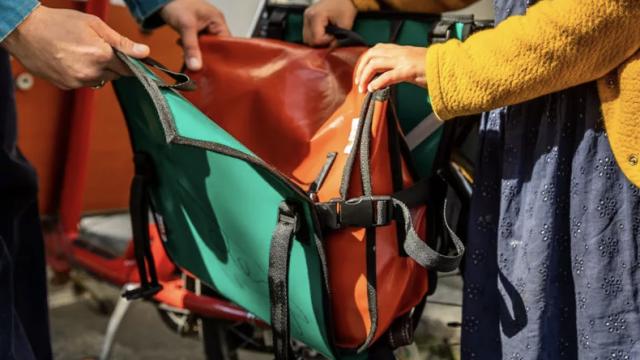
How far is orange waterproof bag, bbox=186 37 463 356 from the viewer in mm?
1028

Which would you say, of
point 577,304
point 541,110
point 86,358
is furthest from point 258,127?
point 86,358

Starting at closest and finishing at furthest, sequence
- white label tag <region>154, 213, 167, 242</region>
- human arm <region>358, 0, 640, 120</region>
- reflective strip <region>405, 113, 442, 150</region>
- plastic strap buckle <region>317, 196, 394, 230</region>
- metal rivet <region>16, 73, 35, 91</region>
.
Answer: human arm <region>358, 0, 640, 120</region>
plastic strap buckle <region>317, 196, 394, 230</region>
reflective strip <region>405, 113, 442, 150</region>
white label tag <region>154, 213, 167, 242</region>
metal rivet <region>16, 73, 35, 91</region>

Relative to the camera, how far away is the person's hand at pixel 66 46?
1.08m

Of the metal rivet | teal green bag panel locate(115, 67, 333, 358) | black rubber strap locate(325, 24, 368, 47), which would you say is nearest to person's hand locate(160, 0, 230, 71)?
teal green bag panel locate(115, 67, 333, 358)

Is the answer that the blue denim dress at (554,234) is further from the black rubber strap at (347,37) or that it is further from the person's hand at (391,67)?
the black rubber strap at (347,37)

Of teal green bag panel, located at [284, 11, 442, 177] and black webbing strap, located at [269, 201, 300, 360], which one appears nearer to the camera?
black webbing strap, located at [269, 201, 300, 360]

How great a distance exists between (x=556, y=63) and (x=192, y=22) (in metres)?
0.70

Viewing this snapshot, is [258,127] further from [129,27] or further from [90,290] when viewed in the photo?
[90,290]

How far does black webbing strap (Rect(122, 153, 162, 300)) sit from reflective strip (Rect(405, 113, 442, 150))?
1.51ft

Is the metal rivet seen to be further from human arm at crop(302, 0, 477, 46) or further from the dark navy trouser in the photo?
human arm at crop(302, 0, 477, 46)

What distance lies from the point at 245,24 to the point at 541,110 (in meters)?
1.36

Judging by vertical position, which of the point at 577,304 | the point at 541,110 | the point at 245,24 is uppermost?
the point at 245,24

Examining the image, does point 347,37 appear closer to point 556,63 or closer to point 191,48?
point 191,48

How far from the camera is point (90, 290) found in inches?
92.7
